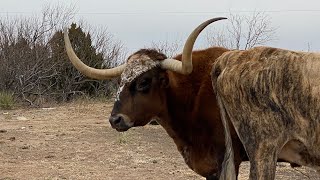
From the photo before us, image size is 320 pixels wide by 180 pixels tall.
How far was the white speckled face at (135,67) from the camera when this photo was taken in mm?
5680

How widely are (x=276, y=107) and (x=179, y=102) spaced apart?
2.29m

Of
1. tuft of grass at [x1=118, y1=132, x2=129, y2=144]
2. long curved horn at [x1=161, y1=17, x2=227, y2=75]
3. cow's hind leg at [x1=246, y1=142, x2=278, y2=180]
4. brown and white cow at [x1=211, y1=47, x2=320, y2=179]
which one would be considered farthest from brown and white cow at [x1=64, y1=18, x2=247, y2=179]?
tuft of grass at [x1=118, y1=132, x2=129, y2=144]

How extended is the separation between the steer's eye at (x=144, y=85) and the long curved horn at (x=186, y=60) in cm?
22

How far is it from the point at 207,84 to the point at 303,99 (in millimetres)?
2152

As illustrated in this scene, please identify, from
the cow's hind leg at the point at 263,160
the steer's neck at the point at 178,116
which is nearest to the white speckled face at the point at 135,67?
the steer's neck at the point at 178,116

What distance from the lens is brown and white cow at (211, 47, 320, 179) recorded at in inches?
142

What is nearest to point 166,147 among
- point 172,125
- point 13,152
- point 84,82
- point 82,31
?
point 13,152

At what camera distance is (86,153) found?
434 inches

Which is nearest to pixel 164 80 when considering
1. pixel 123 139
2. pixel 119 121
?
pixel 119 121

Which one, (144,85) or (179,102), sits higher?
(144,85)

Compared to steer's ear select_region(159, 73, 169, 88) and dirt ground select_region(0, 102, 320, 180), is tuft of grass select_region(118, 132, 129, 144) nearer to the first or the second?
dirt ground select_region(0, 102, 320, 180)

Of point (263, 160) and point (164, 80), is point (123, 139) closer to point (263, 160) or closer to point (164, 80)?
point (164, 80)

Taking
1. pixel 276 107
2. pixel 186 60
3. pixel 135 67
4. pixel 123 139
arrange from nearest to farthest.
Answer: pixel 276 107 → pixel 186 60 → pixel 135 67 → pixel 123 139

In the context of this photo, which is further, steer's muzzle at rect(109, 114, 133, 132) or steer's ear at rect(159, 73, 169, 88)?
steer's ear at rect(159, 73, 169, 88)
